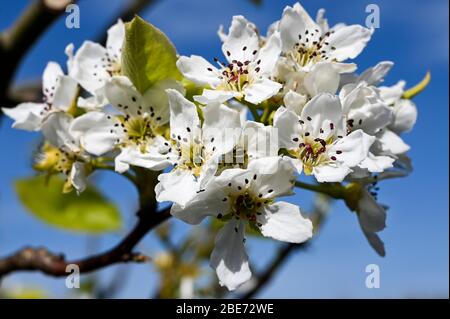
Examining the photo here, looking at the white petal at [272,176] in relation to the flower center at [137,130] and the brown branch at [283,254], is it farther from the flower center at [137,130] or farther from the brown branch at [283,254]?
the brown branch at [283,254]

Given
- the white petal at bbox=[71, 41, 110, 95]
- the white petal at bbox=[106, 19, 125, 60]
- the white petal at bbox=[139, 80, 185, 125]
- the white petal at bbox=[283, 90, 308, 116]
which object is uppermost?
the white petal at bbox=[106, 19, 125, 60]

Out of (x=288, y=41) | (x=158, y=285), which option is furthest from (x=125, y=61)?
(x=158, y=285)

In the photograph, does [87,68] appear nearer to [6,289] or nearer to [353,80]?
[353,80]

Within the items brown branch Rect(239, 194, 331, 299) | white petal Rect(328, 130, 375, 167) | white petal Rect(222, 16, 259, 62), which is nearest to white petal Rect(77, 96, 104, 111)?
white petal Rect(222, 16, 259, 62)

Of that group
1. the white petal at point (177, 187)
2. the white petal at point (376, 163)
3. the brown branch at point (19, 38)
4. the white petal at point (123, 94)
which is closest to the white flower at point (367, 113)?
the white petal at point (376, 163)

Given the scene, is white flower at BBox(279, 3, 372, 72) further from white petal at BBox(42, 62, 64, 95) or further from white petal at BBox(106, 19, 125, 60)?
white petal at BBox(42, 62, 64, 95)

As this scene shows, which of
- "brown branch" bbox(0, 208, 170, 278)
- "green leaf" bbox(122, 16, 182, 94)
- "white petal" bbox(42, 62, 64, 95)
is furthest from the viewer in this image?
"white petal" bbox(42, 62, 64, 95)

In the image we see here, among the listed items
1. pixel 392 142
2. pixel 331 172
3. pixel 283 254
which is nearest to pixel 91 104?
pixel 331 172
